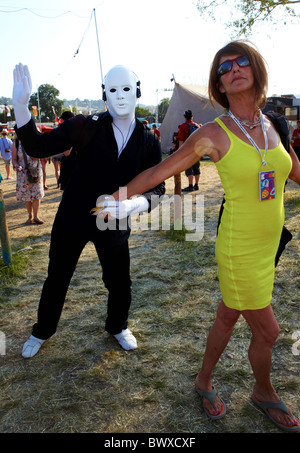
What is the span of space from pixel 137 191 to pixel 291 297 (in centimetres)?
224

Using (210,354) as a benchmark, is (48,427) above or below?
below

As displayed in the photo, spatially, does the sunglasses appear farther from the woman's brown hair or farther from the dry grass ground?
the dry grass ground

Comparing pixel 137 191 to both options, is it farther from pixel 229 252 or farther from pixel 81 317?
pixel 81 317

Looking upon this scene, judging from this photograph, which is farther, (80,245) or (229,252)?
(80,245)

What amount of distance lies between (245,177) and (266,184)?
4.3 inches

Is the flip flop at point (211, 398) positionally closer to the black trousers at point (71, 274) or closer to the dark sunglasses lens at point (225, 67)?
the black trousers at point (71, 274)

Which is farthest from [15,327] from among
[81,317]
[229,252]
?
[229,252]

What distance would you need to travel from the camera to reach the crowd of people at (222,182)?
1.71 meters

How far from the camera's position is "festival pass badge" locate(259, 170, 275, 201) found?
1.66 meters

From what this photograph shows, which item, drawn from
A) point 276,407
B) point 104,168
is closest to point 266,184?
point 104,168

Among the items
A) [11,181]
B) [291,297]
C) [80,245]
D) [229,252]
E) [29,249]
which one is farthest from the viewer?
[11,181]

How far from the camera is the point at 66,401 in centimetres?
223

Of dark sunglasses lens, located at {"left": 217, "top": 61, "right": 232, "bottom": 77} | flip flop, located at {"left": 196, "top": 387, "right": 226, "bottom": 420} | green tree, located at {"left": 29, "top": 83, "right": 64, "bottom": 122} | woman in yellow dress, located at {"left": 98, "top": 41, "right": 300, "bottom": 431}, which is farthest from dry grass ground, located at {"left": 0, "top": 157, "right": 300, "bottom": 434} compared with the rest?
green tree, located at {"left": 29, "top": 83, "right": 64, "bottom": 122}
